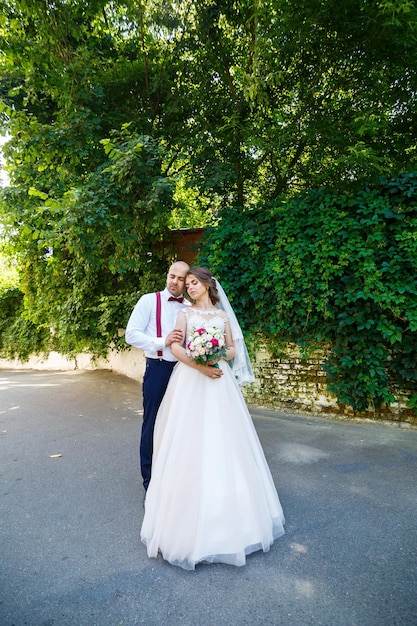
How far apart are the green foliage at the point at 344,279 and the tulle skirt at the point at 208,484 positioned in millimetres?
3110

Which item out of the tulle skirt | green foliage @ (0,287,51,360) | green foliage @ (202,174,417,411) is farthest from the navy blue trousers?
green foliage @ (0,287,51,360)

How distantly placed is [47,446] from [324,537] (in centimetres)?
399

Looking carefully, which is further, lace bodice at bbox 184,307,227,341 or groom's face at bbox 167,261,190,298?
groom's face at bbox 167,261,190,298

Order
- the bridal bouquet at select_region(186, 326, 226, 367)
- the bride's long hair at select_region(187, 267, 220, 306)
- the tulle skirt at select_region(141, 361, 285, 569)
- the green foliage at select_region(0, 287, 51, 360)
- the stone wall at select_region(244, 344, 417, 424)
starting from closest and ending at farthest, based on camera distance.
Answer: the tulle skirt at select_region(141, 361, 285, 569), the bridal bouquet at select_region(186, 326, 226, 367), the bride's long hair at select_region(187, 267, 220, 306), the stone wall at select_region(244, 344, 417, 424), the green foliage at select_region(0, 287, 51, 360)

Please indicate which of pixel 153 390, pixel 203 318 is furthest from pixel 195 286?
pixel 153 390

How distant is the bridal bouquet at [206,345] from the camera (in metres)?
2.77

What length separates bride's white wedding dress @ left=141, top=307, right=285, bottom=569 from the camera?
8.42 ft

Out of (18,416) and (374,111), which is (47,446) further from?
(374,111)

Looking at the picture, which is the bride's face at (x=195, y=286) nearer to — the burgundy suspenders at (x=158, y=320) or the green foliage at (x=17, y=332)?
the burgundy suspenders at (x=158, y=320)

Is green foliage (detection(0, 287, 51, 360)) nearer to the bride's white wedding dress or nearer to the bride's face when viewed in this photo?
the bride's face

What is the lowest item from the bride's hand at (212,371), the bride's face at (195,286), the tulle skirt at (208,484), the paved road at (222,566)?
the paved road at (222,566)

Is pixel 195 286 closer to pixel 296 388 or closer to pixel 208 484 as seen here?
pixel 208 484

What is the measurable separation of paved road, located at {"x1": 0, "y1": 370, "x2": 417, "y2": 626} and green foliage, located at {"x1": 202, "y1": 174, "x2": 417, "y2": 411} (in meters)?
1.03

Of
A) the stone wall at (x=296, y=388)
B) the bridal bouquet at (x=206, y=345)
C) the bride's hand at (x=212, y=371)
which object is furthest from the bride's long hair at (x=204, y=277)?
the stone wall at (x=296, y=388)
